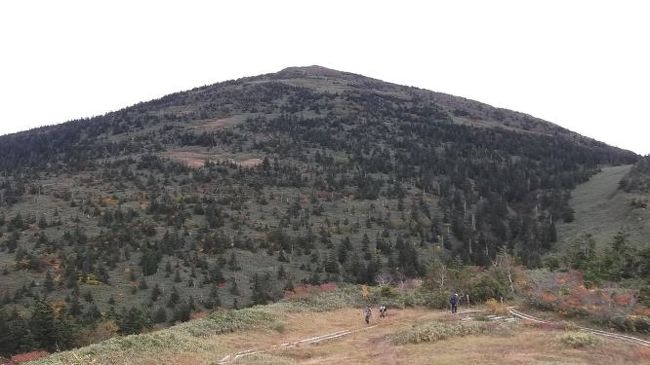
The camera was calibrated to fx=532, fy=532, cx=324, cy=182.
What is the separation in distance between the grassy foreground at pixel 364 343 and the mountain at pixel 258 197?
1160cm

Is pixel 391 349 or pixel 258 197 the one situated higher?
pixel 258 197

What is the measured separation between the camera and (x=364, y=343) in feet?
91.8

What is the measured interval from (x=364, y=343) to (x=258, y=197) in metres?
61.6

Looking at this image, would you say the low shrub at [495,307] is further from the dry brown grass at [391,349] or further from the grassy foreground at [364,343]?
the dry brown grass at [391,349]

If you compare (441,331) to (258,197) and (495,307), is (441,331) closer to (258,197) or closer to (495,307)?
(495,307)

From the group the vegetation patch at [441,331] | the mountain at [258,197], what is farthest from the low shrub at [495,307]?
the mountain at [258,197]

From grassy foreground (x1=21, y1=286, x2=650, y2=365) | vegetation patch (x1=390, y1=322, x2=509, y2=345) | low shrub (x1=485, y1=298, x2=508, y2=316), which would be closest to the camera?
grassy foreground (x1=21, y1=286, x2=650, y2=365)

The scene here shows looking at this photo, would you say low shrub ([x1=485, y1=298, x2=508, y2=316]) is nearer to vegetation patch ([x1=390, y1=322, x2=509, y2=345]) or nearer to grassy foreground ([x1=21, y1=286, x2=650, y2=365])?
grassy foreground ([x1=21, y1=286, x2=650, y2=365])

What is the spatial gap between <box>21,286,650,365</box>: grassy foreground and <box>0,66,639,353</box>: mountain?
1160 centimetres

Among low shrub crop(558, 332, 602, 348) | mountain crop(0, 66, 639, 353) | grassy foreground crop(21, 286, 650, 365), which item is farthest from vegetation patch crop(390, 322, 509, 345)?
mountain crop(0, 66, 639, 353)

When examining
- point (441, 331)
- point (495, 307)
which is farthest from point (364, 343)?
point (495, 307)

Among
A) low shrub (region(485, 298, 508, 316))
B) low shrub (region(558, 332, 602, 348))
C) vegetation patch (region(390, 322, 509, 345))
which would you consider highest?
low shrub (region(558, 332, 602, 348))

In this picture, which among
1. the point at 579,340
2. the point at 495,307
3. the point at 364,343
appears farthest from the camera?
the point at 495,307

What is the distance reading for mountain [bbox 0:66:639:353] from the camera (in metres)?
54.3
